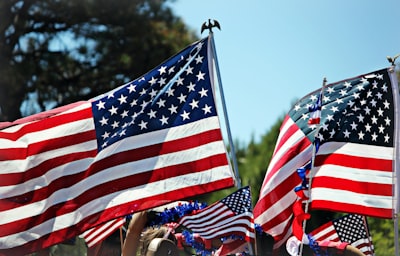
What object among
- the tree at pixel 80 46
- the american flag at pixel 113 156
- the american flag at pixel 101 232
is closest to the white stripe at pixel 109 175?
the american flag at pixel 113 156

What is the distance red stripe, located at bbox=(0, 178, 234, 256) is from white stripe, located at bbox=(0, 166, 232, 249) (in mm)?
35

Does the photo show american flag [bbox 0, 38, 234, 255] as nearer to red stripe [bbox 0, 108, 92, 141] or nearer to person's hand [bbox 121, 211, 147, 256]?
red stripe [bbox 0, 108, 92, 141]

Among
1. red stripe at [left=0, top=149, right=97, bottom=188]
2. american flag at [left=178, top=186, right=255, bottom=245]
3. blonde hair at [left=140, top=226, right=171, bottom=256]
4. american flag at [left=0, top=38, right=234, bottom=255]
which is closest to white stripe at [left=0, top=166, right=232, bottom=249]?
american flag at [left=0, top=38, right=234, bottom=255]

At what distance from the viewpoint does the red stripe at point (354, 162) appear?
8195 millimetres

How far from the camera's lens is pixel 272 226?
8266 millimetres

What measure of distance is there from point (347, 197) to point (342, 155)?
0.46 meters

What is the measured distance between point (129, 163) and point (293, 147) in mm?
1623

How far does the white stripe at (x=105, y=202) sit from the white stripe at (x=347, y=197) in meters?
0.85

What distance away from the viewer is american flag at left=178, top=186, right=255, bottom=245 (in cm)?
774

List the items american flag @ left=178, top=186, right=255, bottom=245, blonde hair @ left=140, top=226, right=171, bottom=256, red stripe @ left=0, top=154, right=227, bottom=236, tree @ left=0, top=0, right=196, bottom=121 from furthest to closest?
tree @ left=0, top=0, right=196, bottom=121, blonde hair @ left=140, top=226, right=171, bottom=256, red stripe @ left=0, top=154, right=227, bottom=236, american flag @ left=178, top=186, right=255, bottom=245

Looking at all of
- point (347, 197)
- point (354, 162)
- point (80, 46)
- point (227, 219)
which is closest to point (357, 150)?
point (354, 162)

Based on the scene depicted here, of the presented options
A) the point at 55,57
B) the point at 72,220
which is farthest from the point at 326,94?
the point at 55,57

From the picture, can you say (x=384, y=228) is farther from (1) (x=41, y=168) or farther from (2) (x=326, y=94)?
(1) (x=41, y=168)

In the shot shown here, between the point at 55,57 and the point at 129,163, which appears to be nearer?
the point at 129,163
